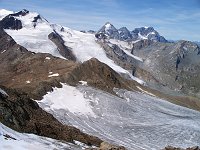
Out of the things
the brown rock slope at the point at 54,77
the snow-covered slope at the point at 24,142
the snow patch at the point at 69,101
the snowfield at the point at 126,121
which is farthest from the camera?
the brown rock slope at the point at 54,77

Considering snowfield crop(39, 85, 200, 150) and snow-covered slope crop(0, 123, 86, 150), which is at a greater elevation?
snow-covered slope crop(0, 123, 86, 150)

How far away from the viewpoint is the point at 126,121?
86875 mm

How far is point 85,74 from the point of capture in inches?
4929

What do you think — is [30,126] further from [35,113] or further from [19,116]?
[35,113]

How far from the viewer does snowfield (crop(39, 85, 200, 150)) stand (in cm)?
7312

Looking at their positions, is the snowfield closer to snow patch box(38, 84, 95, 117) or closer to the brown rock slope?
snow patch box(38, 84, 95, 117)

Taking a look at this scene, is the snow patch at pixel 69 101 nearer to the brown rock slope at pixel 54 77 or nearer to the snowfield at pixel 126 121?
the snowfield at pixel 126 121

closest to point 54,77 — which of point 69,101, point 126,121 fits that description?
point 69,101

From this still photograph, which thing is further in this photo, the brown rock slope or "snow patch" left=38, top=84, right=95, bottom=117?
the brown rock slope

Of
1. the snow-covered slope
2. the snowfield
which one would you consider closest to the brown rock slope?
the snowfield

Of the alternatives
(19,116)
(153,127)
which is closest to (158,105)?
(153,127)

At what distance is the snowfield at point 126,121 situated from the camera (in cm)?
7312

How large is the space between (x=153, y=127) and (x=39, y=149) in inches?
2238

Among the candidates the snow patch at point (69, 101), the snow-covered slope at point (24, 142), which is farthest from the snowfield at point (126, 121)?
the snow-covered slope at point (24, 142)
